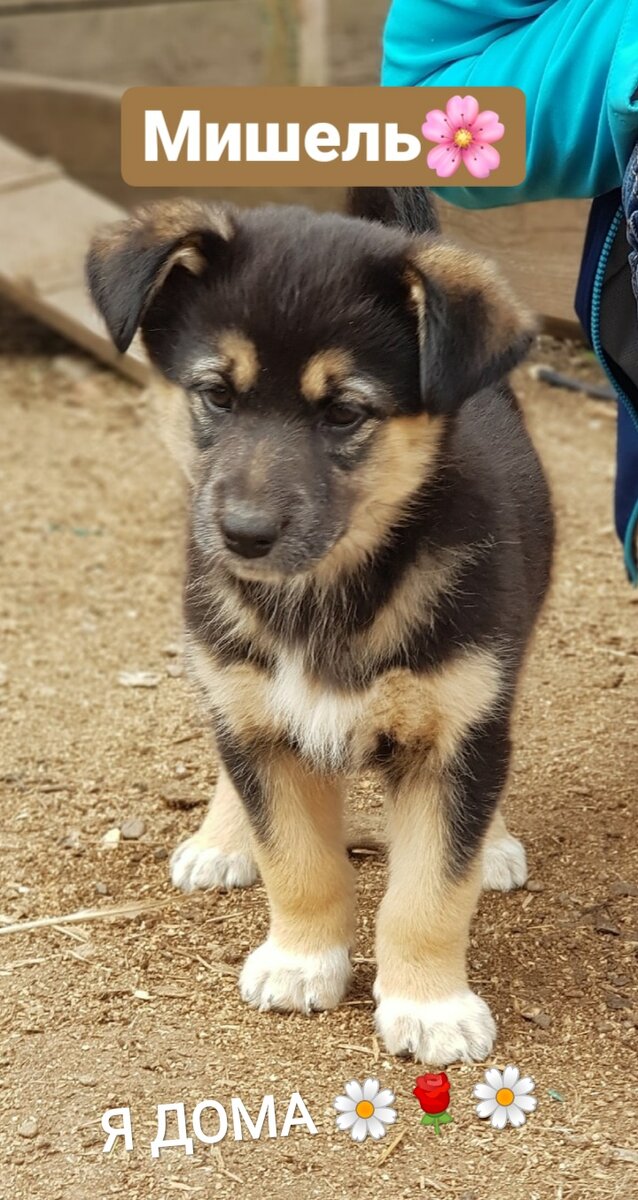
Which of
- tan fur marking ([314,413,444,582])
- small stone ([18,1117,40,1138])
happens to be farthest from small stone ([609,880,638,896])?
small stone ([18,1117,40,1138])

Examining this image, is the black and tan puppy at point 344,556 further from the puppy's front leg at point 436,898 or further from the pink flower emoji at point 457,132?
the pink flower emoji at point 457,132

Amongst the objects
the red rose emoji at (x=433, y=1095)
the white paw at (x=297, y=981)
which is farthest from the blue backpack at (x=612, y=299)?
the red rose emoji at (x=433, y=1095)

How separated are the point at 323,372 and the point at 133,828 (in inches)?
66.0

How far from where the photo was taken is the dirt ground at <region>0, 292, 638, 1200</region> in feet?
8.78

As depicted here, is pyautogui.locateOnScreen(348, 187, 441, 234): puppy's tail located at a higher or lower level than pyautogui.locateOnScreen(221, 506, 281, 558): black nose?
higher

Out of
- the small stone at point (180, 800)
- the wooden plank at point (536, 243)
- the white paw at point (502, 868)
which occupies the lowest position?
the small stone at point (180, 800)

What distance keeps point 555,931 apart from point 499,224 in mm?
2622

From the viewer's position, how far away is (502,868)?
3580 millimetres

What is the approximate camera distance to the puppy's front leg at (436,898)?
290 cm

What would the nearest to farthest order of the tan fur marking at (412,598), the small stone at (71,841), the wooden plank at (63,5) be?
the tan fur marking at (412,598) → the small stone at (71,841) → the wooden plank at (63,5)

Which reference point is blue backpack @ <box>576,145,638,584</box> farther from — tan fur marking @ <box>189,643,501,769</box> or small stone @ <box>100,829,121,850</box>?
small stone @ <box>100,829,121,850</box>

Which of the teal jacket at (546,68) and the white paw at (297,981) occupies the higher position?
the teal jacket at (546,68)

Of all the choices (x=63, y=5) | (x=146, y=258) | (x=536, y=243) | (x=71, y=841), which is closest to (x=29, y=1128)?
(x=71, y=841)

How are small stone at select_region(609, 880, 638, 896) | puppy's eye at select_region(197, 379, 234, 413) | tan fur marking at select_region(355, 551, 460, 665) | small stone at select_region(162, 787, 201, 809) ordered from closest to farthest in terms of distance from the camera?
puppy's eye at select_region(197, 379, 234, 413) < tan fur marking at select_region(355, 551, 460, 665) < small stone at select_region(609, 880, 638, 896) < small stone at select_region(162, 787, 201, 809)
